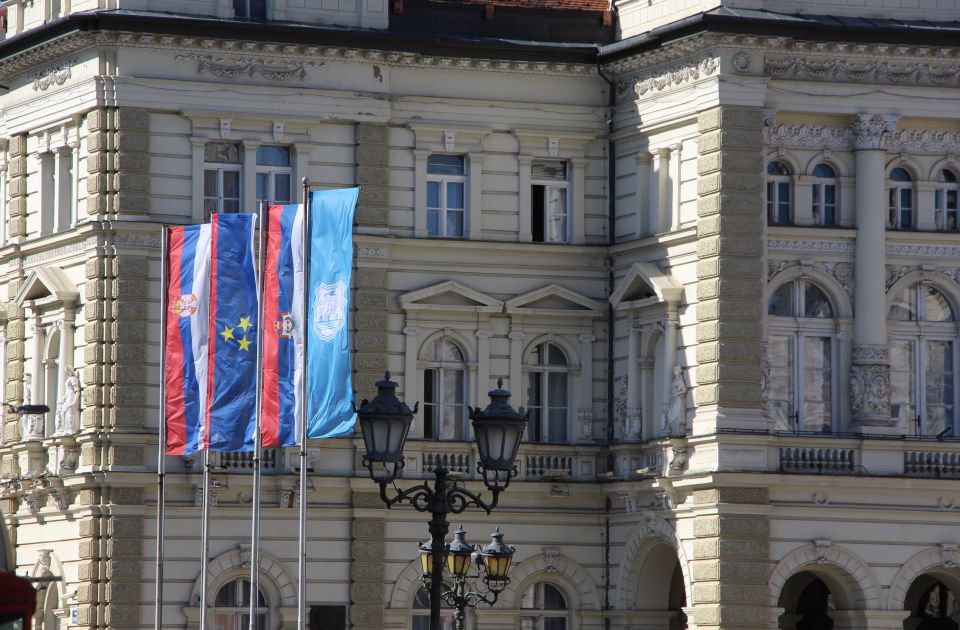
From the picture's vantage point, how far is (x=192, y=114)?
51.6 meters

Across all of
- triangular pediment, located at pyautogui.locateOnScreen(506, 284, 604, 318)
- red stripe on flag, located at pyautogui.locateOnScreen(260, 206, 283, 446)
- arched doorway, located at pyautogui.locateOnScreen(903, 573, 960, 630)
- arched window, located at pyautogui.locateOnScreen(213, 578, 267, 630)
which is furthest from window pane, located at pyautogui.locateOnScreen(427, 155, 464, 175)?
arched doorway, located at pyautogui.locateOnScreen(903, 573, 960, 630)

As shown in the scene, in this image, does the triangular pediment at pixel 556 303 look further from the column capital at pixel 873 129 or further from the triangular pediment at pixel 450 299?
the column capital at pixel 873 129

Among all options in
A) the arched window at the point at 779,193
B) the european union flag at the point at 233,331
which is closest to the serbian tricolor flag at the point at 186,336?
the european union flag at the point at 233,331

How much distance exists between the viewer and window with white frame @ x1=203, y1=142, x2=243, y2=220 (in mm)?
52188

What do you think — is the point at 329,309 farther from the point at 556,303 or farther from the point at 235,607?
the point at 556,303

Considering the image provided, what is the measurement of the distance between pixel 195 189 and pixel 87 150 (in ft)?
7.34

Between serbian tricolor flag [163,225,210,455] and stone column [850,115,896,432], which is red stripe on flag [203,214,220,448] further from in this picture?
stone column [850,115,896,432]

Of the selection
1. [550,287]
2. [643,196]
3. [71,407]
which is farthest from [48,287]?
[643,196]

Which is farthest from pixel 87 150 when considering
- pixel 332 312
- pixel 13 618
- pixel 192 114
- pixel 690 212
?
pixel 13 618

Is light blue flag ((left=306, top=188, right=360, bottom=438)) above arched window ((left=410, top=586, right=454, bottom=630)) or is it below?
above

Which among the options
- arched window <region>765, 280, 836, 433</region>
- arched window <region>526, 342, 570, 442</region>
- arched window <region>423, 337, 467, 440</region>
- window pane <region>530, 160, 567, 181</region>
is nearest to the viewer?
arched window <region>765, 280, 836, 433</region>

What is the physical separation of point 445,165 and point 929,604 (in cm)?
1329

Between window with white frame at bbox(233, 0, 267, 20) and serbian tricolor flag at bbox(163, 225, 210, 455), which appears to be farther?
window with white frame at bbox(233, 0, 267, 20)

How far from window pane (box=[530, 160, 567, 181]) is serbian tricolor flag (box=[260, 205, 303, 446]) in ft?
26.6
